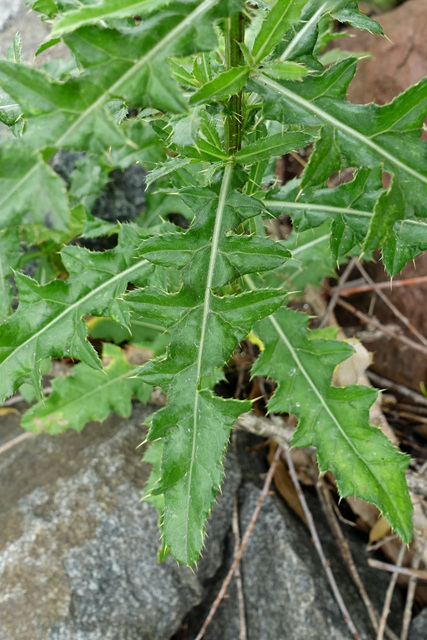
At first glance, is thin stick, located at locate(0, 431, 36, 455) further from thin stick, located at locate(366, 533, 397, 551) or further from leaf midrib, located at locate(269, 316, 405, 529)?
thin stick, located at locate(366, 533, 397, 551)

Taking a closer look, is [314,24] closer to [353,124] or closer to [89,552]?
[353,124]

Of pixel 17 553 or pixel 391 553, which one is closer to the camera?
pixel 17 553

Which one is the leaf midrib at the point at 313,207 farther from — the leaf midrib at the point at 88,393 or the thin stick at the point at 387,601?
the thin stick at the point at 387,601

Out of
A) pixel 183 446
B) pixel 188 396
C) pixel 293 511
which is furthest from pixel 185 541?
pixel 293 511

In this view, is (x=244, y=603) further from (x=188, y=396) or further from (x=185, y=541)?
(x=188, y=396)

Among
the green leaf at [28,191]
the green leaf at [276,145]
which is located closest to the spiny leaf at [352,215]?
the green leaf at [276,145]

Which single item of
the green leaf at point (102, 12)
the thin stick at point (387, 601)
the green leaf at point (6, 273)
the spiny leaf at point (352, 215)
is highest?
the green leaf at point (102, 12)

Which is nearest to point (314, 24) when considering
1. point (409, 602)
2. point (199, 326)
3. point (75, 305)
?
point (199, 326)
